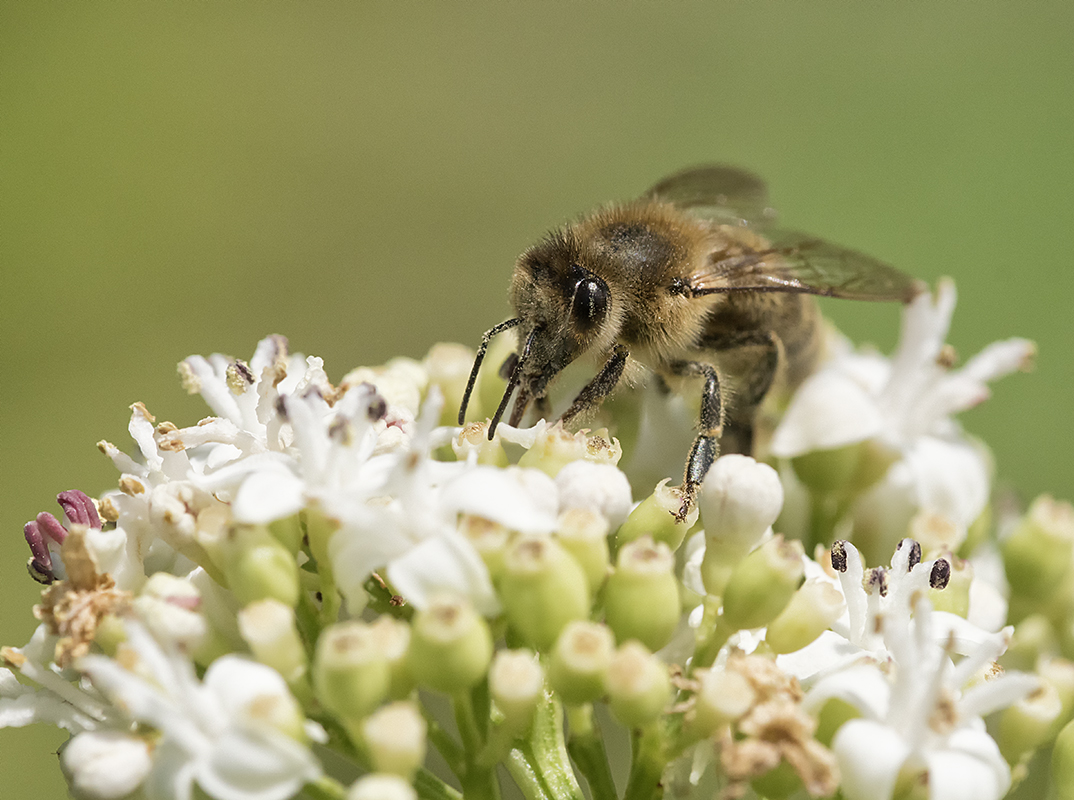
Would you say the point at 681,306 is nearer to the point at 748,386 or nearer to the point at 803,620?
the point at 748,386

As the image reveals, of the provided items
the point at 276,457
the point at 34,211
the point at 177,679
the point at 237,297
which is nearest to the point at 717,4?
the point at 237,297

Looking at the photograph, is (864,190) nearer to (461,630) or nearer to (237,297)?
(237,297)

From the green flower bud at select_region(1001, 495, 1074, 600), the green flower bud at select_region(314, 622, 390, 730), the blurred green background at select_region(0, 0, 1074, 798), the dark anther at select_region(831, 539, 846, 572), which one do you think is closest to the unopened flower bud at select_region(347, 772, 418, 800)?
the green flower bud at select_region(314, 622, 390, 730)

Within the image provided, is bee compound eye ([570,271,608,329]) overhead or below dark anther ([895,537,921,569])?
overhead

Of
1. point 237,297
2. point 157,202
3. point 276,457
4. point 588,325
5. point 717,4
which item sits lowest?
point 237,297

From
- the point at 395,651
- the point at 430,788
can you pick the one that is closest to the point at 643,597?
the point at 395,651

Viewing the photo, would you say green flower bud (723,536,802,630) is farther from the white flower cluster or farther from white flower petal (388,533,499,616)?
white flower petal (388,533,499,616)
